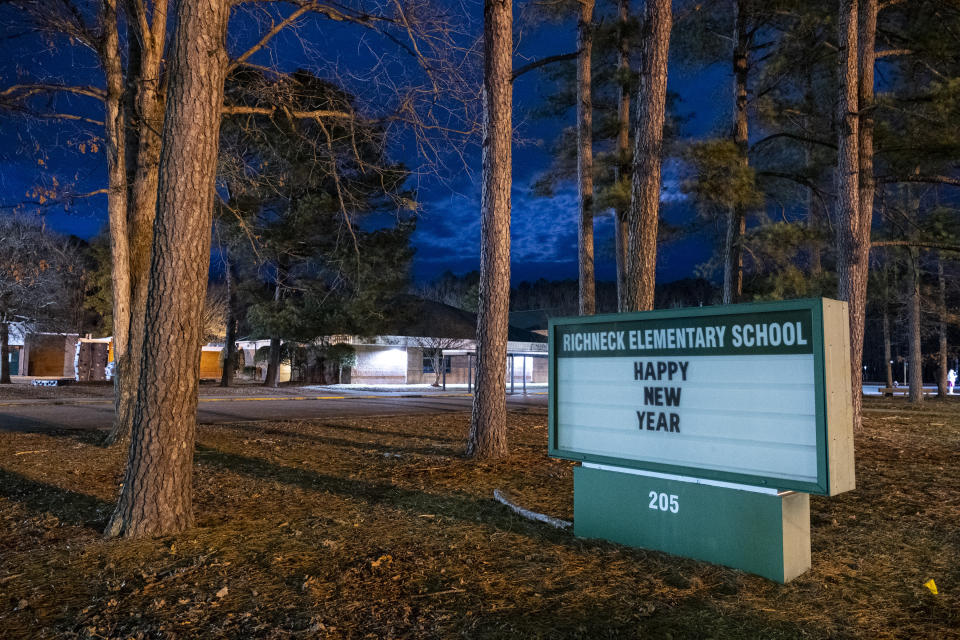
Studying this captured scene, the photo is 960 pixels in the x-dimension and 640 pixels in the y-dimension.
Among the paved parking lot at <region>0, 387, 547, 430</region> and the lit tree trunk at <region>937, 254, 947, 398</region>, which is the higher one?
the lit tree trunk at <region>937, 254, 947, 398</region>

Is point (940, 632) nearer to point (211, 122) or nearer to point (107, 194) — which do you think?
point (211, 122)

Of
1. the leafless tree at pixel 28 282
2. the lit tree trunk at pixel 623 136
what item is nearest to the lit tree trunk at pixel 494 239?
the lit tree trunk at pixel 623 136

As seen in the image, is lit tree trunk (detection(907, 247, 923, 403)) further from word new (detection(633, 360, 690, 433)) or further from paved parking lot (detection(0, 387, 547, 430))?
word new (detection(633, 360, 690, 433))

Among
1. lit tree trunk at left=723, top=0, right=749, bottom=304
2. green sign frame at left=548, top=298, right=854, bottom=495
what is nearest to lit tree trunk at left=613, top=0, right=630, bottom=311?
lit tree trunk at left=723, top=0, right=749, bottom=304

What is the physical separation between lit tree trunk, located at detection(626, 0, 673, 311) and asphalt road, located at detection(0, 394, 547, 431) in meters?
9.38

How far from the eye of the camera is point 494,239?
955cm

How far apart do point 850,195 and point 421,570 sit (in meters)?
13.5

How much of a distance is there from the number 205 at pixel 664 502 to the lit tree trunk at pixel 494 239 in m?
4.60

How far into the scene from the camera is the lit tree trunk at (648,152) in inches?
390

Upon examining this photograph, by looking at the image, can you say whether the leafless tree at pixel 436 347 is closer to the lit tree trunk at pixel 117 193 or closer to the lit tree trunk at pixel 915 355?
the lit tree trunk at pixel 915 355

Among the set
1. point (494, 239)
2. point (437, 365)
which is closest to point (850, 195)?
point (494, 239)

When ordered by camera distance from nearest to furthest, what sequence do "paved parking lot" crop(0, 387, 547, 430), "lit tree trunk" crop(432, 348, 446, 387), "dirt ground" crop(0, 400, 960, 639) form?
"dirt ground" crop(0, 400, 960, 639) < "paved parking lot" crop(0, 387, 547, 430) < "lit tree trunk" crop(432, 348, 446, 387)

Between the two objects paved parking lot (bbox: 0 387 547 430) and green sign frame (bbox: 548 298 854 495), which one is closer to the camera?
green sign frame (bbox: 548 298 854 495)

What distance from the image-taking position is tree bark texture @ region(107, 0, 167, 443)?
1019 centimetres
